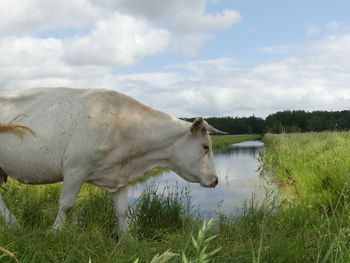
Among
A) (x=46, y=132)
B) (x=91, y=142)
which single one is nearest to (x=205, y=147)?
(x=91, y=142)

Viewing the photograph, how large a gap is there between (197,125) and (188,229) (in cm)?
122

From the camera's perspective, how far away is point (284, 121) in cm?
8812

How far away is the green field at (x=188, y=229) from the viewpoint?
8.48 feet

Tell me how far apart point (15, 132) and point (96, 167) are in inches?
40.6

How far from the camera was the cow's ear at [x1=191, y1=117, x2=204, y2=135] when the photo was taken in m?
4.54

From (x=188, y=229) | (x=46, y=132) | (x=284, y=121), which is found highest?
(x=284, y=121)

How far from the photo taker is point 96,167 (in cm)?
439

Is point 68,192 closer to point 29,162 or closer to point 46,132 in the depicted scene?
point 29,162

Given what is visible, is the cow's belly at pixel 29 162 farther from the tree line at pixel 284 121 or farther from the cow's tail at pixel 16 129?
the tree line at pixel 284 121

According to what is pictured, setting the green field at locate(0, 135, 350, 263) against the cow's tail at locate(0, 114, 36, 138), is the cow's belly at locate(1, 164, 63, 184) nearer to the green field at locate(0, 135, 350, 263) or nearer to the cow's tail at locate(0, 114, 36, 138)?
the green field at locate(0, 135, 350, 263)

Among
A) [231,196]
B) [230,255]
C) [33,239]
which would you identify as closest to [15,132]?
[33,239]

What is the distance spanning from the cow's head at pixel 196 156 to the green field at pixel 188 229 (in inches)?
22.2

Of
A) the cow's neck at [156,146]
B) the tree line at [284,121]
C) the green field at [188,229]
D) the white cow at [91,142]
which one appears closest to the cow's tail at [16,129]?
the white cow at [91,142]

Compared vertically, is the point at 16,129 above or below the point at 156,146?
above
